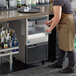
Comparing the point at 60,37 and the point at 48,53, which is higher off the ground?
the point at 60,37

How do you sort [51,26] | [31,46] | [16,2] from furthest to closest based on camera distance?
[16,2]
[31,46]
[51,26]

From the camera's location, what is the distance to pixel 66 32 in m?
3.35

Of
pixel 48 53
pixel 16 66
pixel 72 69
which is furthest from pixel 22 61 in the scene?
pixel 72 69

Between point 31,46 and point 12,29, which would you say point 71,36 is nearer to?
point 31,46

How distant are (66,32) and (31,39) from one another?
524 mm

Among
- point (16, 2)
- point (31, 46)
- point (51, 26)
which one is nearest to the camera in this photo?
point (51, 26)

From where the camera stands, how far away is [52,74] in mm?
3506

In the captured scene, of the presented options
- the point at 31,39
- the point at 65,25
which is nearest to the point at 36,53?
the point at 31,39

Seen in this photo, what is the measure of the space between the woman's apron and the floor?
1.33 ft

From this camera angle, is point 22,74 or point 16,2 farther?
point 16,2

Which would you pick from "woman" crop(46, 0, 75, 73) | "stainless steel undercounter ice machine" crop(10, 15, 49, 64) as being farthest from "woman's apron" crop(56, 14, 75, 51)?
"stainless steel undercounter ice machine" crop(10, 15, 49, 64)

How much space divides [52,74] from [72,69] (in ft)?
0.97

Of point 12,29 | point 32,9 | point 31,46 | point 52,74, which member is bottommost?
point 52,74

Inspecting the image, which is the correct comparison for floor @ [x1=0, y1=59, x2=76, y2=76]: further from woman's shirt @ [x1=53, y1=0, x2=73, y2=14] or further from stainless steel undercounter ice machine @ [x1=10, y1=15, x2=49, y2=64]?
woman's shirt @ [x1=53, y1=0, x2=73, y2=14]
